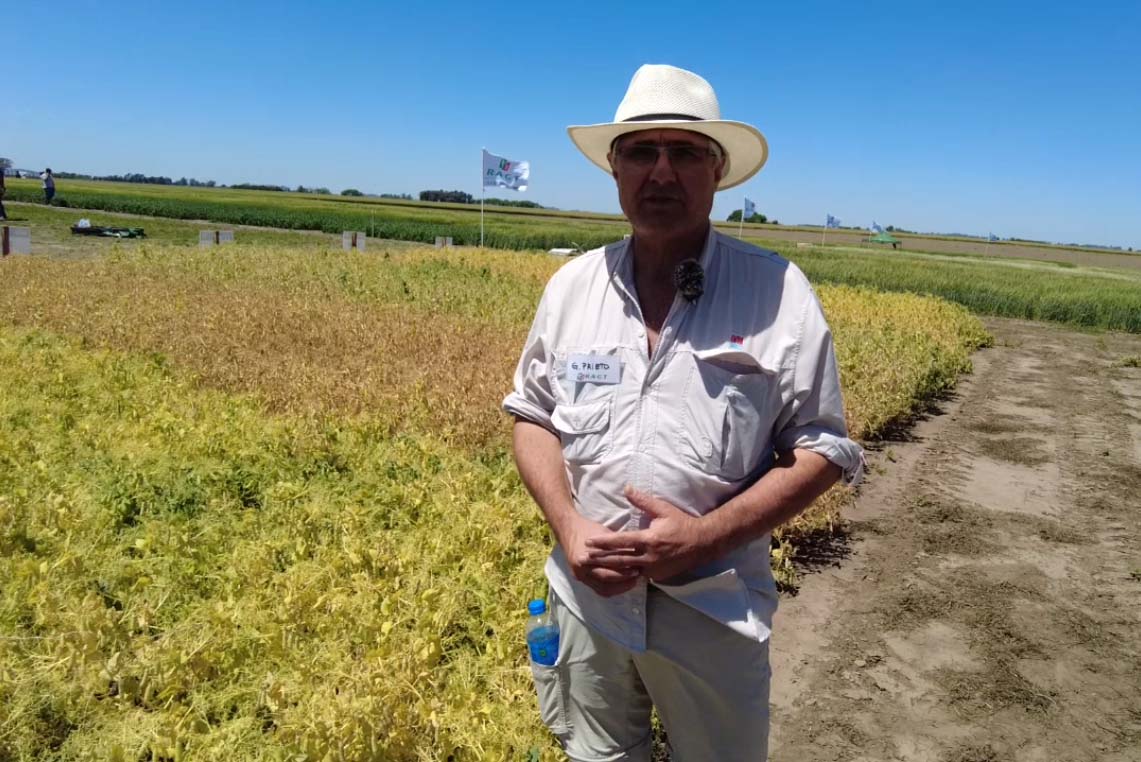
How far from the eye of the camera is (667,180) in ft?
6.17

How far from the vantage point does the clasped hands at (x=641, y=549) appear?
5.66 ft

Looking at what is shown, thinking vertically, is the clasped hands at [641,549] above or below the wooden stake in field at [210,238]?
below

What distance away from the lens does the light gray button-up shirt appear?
5.91 ft

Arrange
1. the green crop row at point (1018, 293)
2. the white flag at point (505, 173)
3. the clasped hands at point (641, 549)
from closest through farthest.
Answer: the clasped hands at point (641, 549)
the green crop row at point (1018, 293)
the white flag at point (505, 173)

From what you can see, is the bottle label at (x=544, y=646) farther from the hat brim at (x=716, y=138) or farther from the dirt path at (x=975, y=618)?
the dirt path at (x=975, y=618)

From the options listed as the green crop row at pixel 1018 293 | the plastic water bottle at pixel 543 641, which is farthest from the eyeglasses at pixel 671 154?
the green crop row at pixel 1018 293

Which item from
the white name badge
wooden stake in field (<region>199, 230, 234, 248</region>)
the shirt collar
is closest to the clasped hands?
the white name badge

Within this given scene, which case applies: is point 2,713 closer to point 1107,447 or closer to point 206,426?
point 206,426

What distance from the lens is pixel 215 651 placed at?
3.04m

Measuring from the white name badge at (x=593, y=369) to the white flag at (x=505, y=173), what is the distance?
2374cm

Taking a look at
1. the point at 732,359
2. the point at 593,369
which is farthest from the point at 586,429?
the point at 732,359

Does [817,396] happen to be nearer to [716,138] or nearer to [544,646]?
[716,138]

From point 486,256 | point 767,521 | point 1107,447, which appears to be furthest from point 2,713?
point 486,256

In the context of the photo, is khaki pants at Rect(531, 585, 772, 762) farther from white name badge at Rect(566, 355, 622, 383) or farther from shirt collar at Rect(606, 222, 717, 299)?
shirt collar at Rect(606, 222, 717, 299)
